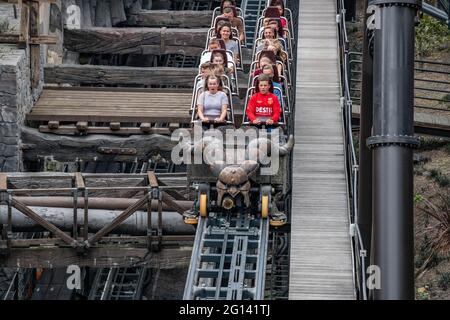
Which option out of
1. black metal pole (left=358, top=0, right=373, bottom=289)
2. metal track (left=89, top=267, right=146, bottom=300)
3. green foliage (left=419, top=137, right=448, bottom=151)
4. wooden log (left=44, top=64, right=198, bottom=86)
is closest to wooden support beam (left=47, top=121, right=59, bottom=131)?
wooden log (left=44, top=64, right=198, bottom=86)

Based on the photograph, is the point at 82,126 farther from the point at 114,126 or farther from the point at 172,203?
the point at 172,203

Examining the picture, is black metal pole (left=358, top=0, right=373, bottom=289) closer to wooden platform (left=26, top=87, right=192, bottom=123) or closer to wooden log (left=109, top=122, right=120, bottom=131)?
wooden platform (left=26, top=87, right=192, bottom=123)

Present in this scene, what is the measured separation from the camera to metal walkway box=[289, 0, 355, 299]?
61.6ft

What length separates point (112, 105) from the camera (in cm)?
2819

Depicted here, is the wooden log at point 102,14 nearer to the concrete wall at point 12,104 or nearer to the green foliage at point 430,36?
the concrete wall at point 12,104

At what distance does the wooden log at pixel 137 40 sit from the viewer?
98.9 ft

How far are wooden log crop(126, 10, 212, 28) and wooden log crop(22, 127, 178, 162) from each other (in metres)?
5.71

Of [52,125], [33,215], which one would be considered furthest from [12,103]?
[33,215]

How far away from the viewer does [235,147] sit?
1989cm

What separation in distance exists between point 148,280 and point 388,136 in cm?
1472

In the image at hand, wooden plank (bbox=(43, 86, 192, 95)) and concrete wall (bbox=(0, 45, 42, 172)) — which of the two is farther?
wooden plank (bbox=(43, 86, 192, 95))

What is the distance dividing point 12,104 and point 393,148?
13.9 metres
